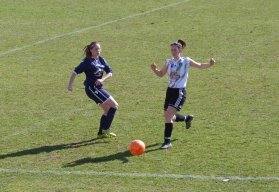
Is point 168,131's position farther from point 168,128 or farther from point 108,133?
point 108,133

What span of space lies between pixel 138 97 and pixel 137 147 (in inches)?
174

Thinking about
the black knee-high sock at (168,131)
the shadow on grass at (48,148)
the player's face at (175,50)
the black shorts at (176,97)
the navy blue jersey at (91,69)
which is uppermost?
the player's face at (175,50)

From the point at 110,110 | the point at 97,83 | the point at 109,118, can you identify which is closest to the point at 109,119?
the point at 109,118

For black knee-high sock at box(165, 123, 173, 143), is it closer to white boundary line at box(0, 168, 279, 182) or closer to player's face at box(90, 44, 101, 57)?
white boundary line at box(0, 168, 279, 182)

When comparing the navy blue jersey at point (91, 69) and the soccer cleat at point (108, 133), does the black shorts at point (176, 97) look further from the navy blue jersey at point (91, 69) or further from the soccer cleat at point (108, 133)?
the navy blue jersey at point (91, 69)

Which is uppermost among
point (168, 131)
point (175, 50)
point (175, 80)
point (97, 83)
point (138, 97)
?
point (175, 50)

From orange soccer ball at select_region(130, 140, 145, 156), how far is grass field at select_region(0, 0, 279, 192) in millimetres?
127

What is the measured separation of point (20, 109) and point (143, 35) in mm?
8530

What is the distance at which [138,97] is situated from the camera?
17.8 meters

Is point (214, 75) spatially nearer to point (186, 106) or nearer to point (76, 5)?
point (186, 106)

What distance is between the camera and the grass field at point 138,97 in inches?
502

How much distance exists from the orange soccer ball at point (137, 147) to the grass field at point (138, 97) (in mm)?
127

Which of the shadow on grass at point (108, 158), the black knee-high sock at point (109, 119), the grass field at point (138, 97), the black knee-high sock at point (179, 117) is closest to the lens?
the grass field at point (138, 97)

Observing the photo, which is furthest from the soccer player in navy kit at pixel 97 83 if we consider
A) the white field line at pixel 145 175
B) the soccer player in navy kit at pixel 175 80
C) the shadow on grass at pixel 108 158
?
the white field line at pixel 145 175
